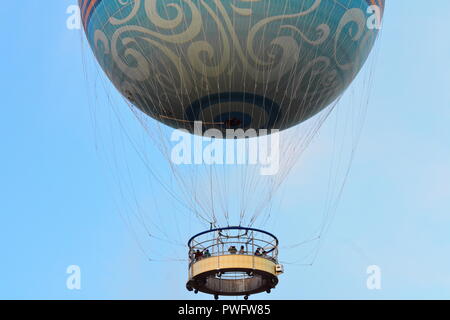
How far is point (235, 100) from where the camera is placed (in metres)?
26.2

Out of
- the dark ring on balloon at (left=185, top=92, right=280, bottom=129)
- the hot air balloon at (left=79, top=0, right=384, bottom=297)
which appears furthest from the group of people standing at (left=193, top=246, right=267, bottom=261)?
the dark ring on balloon at (left=185, top=92, right=280, bottom=129)

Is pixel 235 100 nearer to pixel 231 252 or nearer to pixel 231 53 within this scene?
pixel 231 53

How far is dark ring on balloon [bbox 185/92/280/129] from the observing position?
26000 millimetres

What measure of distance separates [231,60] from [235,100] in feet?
6.16

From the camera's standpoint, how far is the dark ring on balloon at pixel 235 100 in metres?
26.0

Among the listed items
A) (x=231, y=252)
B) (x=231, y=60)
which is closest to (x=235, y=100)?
(x=231, y=60)

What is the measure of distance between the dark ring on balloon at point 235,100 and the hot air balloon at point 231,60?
0.03m

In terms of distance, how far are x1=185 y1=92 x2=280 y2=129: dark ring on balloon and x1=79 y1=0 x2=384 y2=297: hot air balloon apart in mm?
34

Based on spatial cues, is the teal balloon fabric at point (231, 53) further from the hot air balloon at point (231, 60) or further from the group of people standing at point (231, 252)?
the group of people standing at point (231, 252)

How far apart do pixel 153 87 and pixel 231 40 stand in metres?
3.38

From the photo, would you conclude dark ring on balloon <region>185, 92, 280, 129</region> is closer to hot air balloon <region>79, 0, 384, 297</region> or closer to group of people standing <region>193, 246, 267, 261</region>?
hot air balloon <region>79, 0, 384, 297</region>

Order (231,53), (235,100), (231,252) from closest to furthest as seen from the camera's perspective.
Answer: (231,252)
(231,53)
(235,100)

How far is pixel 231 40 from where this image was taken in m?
24.2
